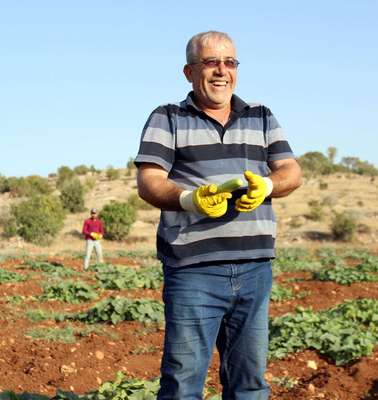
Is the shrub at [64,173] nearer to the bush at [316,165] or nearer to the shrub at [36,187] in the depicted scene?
the shrub at [36,187]

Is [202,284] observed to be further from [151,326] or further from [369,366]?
[151,326]

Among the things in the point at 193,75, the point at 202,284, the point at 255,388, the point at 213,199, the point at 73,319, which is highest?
the point at 193,75

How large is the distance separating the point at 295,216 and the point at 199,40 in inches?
1370

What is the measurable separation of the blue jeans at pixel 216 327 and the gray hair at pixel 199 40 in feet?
3.27

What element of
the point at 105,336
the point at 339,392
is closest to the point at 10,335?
the point at 105,336

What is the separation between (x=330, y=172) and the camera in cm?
6153

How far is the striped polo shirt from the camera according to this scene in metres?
3.24

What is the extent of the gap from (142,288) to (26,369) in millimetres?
6720

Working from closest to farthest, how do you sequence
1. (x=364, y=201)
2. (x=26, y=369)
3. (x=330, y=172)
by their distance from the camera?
(x=26, y=369) → (x=364, y=201) → (x=330, y=172)

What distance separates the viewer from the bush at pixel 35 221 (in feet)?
95.5

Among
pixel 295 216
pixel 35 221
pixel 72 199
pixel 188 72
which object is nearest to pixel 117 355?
pixel 188 72

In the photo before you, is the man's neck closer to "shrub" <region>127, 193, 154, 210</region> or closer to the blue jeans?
the blue jeans

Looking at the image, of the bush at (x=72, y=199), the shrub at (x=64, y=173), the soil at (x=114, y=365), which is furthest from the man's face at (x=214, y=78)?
the shrub at (x=64, y=173)

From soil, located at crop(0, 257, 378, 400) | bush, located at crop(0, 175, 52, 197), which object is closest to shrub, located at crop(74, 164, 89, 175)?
bush, located at crop(0, 175, 52, 197)
